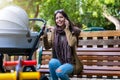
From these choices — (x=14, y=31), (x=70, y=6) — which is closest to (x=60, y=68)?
(x=14, y=31)

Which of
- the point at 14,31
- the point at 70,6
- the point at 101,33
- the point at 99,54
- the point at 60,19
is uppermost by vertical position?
the point at 60,19

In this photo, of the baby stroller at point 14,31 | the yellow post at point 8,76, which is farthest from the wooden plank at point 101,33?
the yellow post at point 8,76

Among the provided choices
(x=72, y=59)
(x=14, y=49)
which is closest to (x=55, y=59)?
(x=72, y=59)

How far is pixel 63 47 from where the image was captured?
6309mm

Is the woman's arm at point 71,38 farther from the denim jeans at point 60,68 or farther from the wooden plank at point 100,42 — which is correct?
the wooden plank at point 100,42

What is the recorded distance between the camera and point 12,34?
611 centimetres

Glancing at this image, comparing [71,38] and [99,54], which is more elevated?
[71,38]

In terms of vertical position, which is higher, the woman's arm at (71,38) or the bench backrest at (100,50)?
the woman's arm at (71,38)

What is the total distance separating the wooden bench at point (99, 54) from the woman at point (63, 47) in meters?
0.35

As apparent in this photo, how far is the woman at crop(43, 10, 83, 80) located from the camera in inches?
242

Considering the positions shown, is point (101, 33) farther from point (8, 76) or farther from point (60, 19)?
point (8, 76)

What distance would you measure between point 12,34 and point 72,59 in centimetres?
101

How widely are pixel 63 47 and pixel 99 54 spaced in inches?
33.4

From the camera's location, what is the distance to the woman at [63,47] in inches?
242
